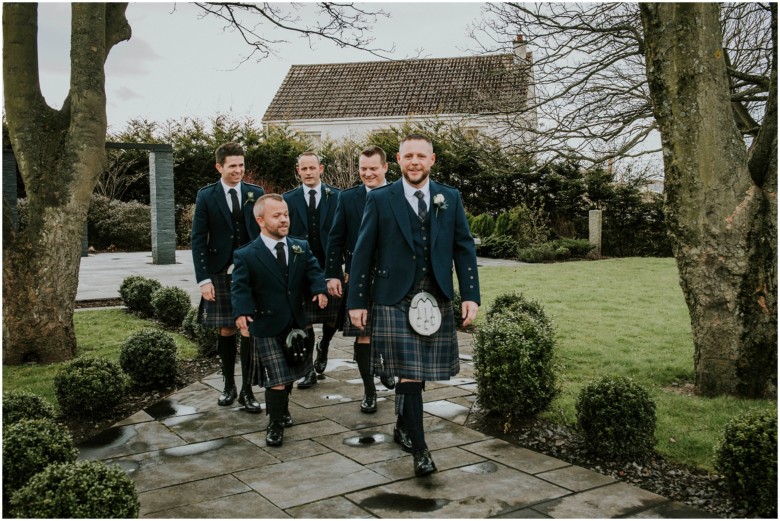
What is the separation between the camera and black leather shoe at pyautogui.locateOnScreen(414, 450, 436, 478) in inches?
168

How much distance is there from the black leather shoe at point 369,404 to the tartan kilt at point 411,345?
1259 mm

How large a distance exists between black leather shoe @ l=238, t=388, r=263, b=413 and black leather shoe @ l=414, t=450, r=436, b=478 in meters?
1.95

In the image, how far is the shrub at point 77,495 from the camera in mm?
3107

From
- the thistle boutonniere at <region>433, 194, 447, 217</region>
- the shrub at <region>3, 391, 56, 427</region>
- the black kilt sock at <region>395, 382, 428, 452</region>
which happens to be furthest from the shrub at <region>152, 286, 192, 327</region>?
the thistle boutonniere at <region>433, 194, 447, 217</region>

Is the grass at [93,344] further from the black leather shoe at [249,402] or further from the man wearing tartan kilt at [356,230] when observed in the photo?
the man wearing tartan kilt at [356,230]

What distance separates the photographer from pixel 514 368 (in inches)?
206

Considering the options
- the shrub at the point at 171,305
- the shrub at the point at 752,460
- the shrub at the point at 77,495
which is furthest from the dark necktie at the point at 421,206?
the shrub at the point at 171,305

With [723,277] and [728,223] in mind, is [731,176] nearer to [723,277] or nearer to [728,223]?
[728,223]

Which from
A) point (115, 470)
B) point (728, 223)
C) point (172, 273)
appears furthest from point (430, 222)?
point (172, 273)

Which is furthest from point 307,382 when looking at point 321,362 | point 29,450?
point 29,450

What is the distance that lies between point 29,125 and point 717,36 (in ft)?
22.2

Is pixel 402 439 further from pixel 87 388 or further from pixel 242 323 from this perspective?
pixel 87 388

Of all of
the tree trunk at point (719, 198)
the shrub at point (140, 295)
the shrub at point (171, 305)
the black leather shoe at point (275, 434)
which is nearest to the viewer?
the black leather shoe at point (275, 434)

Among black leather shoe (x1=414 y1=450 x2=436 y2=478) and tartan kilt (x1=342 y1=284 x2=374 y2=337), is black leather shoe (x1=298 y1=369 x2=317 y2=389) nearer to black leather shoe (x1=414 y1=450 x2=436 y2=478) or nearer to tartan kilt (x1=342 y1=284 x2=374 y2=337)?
tartan kilt (x1=342 y1=284 x2=374 y2=337)
